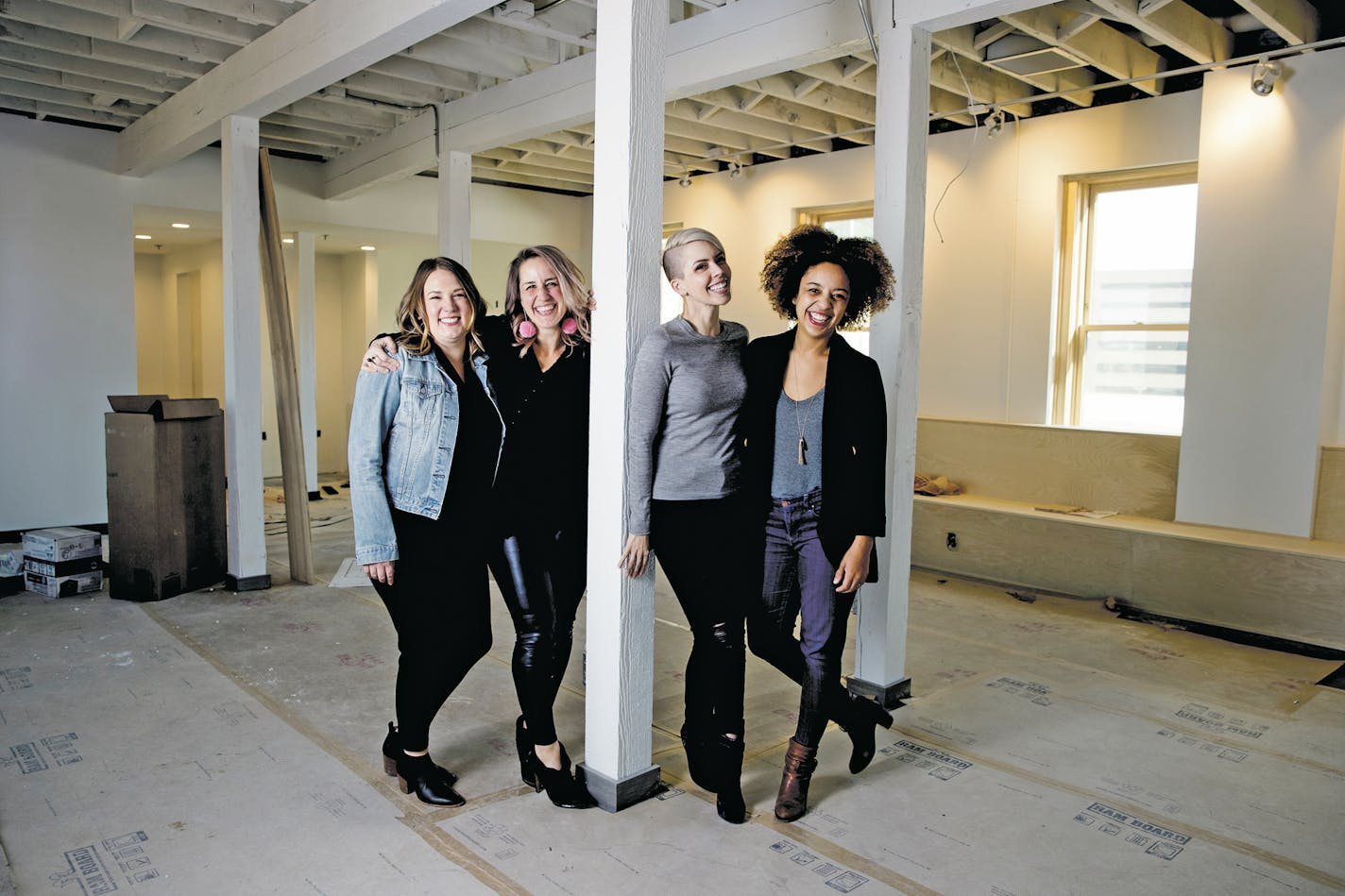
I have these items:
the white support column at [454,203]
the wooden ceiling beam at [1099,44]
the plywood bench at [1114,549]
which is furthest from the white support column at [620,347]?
the white support column at [454,203]

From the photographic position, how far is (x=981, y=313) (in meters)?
6.67

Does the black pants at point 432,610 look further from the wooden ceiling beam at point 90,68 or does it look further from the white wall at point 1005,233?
the white wall at point 1005,233

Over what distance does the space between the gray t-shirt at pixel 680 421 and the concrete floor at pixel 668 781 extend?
0.98 metres

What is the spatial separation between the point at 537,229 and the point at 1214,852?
8383 millimetres

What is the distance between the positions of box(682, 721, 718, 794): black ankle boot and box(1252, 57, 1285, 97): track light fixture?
14.7 ft

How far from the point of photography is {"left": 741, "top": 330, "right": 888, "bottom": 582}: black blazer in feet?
9.04

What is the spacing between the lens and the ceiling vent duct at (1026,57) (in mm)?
5109

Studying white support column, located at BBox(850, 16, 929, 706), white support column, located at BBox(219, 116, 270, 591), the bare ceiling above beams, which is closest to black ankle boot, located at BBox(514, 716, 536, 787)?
white support column, located at BBox(850, 16, 929, 706)

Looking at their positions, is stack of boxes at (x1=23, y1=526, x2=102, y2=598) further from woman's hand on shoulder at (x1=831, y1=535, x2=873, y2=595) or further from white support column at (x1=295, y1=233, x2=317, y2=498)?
woman's hand on shoulder at (x1=831, y1=535, x2=873, y2=595)

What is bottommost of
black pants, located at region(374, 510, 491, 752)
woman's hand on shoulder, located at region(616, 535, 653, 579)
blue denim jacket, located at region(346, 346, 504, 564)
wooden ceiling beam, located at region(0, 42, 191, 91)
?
black pants, located at region(374, 510, 491, 752)

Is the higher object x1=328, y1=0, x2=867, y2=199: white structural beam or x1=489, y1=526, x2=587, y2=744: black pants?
x1=328, y1=0, x2=867, y2=199: white structural beam

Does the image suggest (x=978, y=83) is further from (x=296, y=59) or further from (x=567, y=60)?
Result: (x=296, y=59)

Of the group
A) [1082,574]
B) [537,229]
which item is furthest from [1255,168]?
[537,229]

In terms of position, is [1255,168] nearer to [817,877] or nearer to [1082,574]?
[1082,574]
